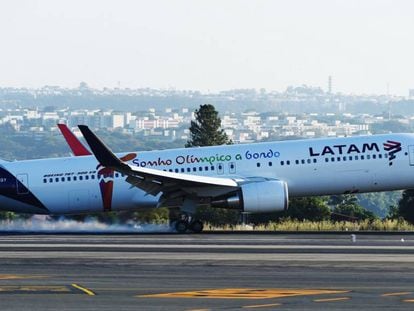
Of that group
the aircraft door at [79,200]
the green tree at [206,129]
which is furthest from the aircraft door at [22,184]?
the green tree at [206,129]

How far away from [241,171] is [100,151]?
6.30 metres

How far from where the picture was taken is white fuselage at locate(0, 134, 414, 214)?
49062 mm

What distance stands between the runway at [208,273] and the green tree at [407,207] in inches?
751

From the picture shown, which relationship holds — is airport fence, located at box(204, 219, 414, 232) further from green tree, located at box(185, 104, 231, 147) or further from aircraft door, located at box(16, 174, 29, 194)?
green tree, located at box(185, 104, 231, 147)

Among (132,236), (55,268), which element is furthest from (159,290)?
(132,236)

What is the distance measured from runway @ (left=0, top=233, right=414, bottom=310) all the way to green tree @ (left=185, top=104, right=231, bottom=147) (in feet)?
133

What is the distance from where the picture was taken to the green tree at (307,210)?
65.6m

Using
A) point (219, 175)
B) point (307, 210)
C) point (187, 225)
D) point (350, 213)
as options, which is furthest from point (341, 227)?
point (350, 213)

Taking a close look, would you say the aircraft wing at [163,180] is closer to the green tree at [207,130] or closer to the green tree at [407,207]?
the green tree at [407,207]

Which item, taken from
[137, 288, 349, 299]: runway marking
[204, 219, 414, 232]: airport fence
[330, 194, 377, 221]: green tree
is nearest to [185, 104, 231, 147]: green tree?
[330, 194, 377, 221]: green tree

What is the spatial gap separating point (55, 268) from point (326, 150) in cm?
1719

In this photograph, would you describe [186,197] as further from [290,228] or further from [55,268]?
[55,268]

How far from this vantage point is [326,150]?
49312mm

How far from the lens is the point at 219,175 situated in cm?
4928
